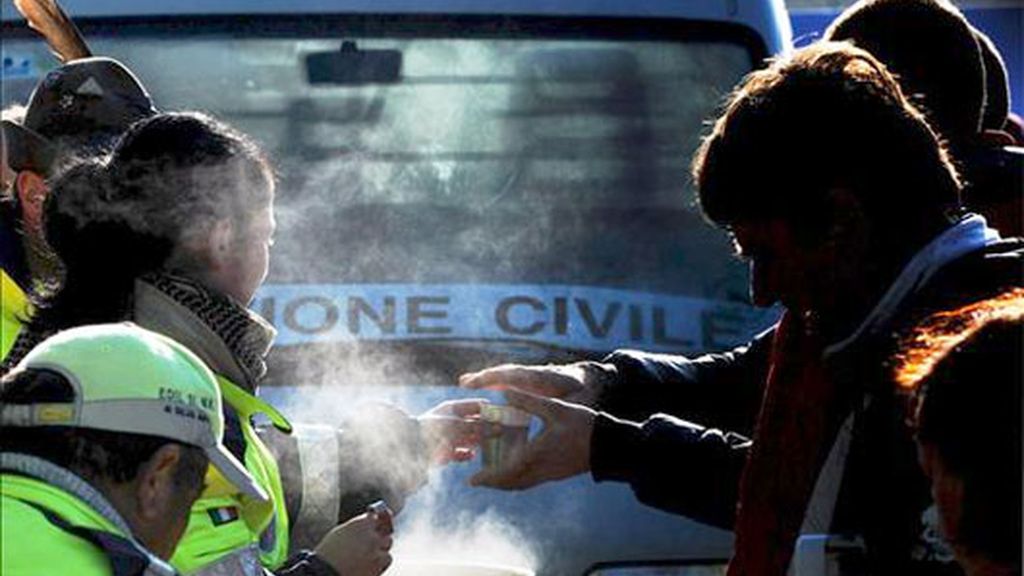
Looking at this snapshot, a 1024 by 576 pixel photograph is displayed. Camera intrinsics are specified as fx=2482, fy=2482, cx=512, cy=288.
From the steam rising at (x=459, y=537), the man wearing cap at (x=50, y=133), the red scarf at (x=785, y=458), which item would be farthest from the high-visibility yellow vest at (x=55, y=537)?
the steam rising at (x=459, y=537)

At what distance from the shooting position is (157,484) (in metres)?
2.95

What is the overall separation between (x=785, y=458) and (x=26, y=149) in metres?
1.51

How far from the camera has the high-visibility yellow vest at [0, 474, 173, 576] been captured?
2736 millimetres

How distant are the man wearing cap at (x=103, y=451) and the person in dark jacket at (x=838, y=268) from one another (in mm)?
796

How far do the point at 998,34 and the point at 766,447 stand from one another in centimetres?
750

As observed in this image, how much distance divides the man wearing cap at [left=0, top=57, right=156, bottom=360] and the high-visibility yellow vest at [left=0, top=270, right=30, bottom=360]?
107mm

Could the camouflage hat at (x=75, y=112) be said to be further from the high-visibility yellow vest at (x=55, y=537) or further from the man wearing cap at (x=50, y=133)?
the high-visibility yellow vest at (x=55, y=537)

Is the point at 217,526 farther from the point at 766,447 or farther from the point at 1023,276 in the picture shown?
the point at 1023,276

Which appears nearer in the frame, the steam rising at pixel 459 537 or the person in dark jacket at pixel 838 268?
the person in dark jacket at pixel 838 268

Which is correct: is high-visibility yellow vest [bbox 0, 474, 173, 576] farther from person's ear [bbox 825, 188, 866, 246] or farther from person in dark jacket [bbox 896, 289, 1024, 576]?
person's ear [bbox 825, 188, 866, 246]

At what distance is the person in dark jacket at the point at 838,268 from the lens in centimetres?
317

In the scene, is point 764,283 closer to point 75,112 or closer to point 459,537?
point 75,112

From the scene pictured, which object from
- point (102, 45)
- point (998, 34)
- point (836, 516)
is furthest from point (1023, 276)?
point (998, 34)

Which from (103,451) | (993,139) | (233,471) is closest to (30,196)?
(233,471)
